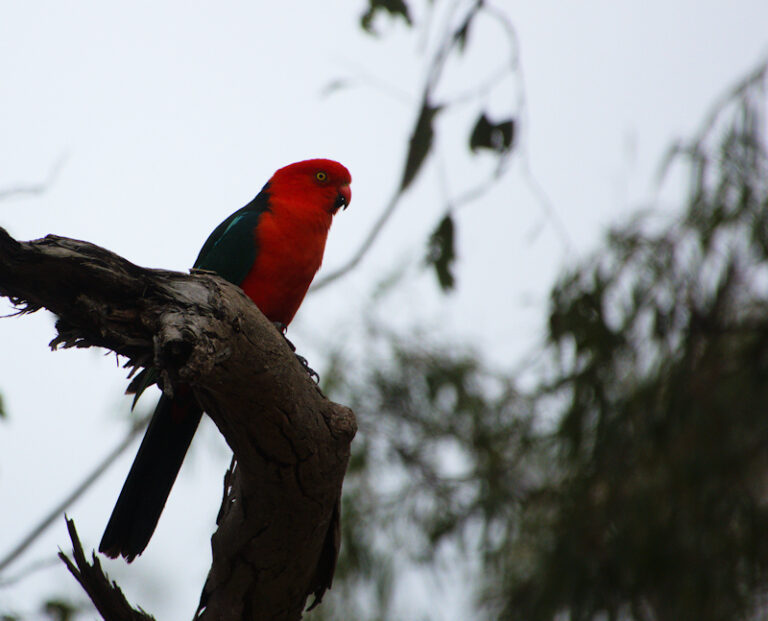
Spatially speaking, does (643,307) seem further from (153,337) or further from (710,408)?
(153,337)

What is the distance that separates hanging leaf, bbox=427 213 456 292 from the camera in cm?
299

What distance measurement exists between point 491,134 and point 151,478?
5.50ft

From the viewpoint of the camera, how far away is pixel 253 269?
2.91 m

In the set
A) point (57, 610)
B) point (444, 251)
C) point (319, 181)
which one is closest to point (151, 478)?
point (57, 610)

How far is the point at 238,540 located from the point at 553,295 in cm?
227

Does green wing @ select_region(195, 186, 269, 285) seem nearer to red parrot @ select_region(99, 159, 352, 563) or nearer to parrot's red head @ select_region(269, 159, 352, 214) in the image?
red parrot @ select_region(99, 159, 352, 563)

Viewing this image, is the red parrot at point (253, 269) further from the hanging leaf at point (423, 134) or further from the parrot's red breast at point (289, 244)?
the hanging leaf at point (423, 134)

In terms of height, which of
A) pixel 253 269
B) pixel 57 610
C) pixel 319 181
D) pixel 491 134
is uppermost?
pixel 319 181

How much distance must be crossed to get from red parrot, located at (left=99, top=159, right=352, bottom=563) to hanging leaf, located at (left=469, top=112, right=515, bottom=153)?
2.28 ft

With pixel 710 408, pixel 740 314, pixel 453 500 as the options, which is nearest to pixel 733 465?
pixel 710 408

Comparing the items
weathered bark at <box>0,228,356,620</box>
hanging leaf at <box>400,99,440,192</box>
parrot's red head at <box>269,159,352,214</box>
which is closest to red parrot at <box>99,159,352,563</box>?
parrot's red head at <box>269,159,352,214</box>

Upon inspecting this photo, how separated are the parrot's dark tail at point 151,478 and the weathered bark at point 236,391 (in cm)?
22

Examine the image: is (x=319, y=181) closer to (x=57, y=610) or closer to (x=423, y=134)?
(x=423, y=134)

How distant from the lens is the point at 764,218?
372 centimetres
